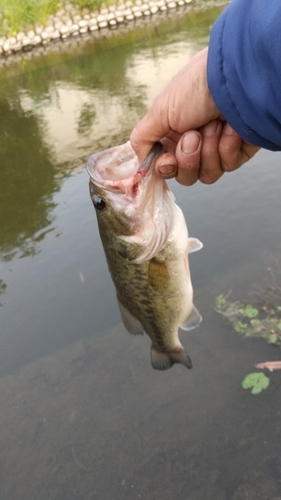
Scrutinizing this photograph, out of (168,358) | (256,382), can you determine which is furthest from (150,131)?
(256,382)

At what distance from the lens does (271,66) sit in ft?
4.72

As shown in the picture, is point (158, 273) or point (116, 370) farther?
point (116, 370)

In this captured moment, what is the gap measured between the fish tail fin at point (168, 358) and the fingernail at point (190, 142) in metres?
1.31

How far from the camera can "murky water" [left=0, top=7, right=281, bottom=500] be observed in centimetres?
339

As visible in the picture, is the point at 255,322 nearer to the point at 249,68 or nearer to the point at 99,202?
the point at 99,202

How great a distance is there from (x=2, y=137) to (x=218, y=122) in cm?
957

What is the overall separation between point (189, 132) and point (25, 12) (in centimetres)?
2553

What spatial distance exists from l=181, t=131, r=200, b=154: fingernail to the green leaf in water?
7.74ft

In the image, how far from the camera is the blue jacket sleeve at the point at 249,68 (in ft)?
4.62

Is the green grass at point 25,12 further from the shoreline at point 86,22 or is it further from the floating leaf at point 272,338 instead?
the floating leaf at point 272,338

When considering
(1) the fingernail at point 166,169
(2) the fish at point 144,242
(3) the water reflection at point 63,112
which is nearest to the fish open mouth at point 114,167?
(2) the fish at point 144,242

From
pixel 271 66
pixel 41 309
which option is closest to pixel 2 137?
pixel 41 309

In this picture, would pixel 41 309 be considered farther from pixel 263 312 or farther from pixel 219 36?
pixel 219 36

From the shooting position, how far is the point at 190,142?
193 cm
